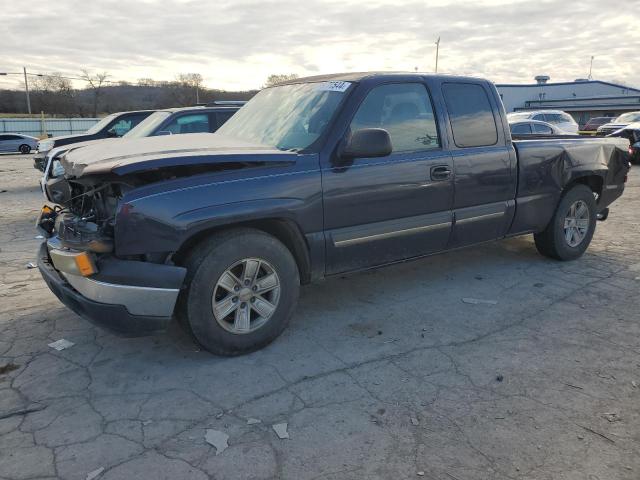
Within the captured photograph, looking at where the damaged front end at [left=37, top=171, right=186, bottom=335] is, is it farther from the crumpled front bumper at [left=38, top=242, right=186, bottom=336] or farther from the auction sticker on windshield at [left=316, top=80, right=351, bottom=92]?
the auction sticker on windshield at [left=316, top=80, right=351, bottom=92]

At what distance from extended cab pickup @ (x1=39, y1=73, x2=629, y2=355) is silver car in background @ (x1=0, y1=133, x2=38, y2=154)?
30.3 metres

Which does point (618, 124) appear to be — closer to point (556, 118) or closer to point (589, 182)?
point (556, 118)

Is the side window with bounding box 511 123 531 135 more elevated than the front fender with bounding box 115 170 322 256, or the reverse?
the side window with bounding box 511 123 531 135

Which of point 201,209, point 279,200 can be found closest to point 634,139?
point 279,200

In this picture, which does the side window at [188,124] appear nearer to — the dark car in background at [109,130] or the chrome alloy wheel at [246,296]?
the dark car in background at [109,130]

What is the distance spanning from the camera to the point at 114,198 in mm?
3525

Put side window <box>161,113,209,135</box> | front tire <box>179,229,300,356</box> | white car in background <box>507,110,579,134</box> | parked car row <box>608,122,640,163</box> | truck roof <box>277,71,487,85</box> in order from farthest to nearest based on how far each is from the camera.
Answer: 1. white car in background <box>507,110,579,134</box>
2. parked car row <box>608,122,640,163</box>
3. side window <box>161,113,209,135</box>
4. truck roof <box>277,71,487,85</box>
5. front tire <box>179,229,300,356</box>

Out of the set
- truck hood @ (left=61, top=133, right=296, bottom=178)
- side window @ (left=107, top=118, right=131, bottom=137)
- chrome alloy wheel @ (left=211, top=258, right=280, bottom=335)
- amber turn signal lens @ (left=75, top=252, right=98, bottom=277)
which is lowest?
chrome alloy wheel @ (left=211, top=258, right=280, bottom=335)

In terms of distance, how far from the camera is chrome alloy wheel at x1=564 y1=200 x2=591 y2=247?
5789 mm

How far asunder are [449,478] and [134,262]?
216cm

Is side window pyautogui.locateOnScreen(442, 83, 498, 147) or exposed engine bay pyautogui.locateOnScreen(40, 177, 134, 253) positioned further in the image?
side window pyautogui.locateOnScreen(442, 83, 498, 147)

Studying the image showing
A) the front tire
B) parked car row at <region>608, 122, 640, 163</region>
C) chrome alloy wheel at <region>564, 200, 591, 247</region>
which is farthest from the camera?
parked car row at <region>608, 122, 640, 163</region>

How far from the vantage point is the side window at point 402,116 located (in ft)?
13.4

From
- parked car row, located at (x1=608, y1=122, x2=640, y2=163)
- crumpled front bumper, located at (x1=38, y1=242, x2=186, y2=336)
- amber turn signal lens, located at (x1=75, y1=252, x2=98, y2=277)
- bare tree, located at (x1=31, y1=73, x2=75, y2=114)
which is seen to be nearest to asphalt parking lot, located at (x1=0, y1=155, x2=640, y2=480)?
crumpled front bumper, located at (x1=38, y1=242, x2=186, y2=336)
